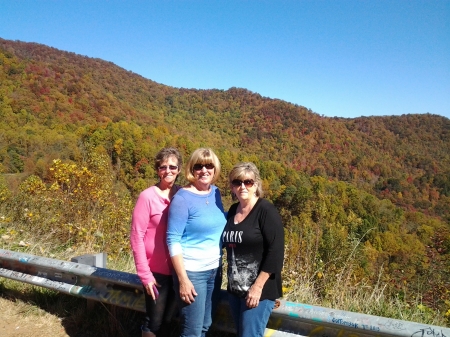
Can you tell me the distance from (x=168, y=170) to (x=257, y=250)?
755 millimetres

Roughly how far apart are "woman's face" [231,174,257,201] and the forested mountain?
2.15 m

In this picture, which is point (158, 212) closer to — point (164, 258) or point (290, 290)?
point (164, 258)

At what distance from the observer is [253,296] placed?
6.01ft

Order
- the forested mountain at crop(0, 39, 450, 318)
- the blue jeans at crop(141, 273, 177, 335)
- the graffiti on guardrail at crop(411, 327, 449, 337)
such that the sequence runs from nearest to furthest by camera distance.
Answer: the graffiti on guardrail at crop(411, 327, 449, 337) < the blue jeans at crop(141, 273, 177, 335) < the forested mountain at crop(0, 39, 450, 318)

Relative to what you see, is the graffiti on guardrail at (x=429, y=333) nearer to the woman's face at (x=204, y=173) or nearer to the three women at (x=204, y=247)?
the three women at (x=204, y=247)

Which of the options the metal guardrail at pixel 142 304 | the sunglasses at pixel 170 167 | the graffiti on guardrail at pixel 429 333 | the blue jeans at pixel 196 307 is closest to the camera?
the graffiti on guardrail at pixel 429 333

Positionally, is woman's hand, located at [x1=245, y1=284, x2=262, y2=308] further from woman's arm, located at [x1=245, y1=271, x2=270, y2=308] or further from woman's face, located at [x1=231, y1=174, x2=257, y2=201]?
woman's face, located at [x1=231, y1=174, x2=257, y2=201]

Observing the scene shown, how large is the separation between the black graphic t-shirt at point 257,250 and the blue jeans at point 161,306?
410 mm

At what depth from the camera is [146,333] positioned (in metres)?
2.12

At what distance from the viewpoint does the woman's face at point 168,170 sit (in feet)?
7.12

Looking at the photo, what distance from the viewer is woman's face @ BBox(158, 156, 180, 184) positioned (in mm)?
2170

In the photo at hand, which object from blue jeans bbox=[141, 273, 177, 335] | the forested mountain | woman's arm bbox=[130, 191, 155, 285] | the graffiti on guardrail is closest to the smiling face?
woman's arm bbox=[130, 191, 155, 285]

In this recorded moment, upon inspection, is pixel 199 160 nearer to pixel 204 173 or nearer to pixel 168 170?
pixel 204 173

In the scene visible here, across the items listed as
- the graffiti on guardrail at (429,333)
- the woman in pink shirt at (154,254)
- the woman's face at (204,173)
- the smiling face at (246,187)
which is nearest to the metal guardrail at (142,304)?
the graffiti on guardrail at (429,333)
